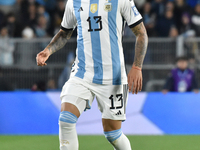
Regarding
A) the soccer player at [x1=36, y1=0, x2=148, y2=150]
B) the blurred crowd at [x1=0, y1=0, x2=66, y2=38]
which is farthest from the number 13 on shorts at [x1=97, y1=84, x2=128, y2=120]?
the blurred crowd at [x1=0, y1=0, x2=66, y2=38]

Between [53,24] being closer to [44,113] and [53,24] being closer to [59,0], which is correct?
[59,0]

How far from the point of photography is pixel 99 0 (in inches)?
149

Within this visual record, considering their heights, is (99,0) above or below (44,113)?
above

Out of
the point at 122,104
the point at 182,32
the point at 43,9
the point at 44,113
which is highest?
the point at 43,9

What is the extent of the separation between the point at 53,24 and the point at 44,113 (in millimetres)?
3449

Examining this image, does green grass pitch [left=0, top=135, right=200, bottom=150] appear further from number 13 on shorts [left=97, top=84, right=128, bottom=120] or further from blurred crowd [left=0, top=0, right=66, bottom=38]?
blurred crowd [left=0, top=0, right=66, bottom=38]

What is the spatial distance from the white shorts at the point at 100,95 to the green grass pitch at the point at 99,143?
90.1 inches

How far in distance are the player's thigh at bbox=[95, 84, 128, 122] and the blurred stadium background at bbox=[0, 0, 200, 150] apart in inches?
91.3

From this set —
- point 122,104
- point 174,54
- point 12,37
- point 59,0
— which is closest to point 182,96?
point 174,54

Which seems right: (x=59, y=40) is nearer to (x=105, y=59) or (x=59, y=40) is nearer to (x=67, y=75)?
(x=105, y=59)

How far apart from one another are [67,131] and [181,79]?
16.0ft

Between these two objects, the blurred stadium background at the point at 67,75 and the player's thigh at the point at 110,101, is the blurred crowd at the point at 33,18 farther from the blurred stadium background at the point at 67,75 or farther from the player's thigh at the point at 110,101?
the player's thigh at the point at 110,101

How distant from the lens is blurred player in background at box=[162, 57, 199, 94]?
7844 millimetres

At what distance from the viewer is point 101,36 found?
12.3ft
